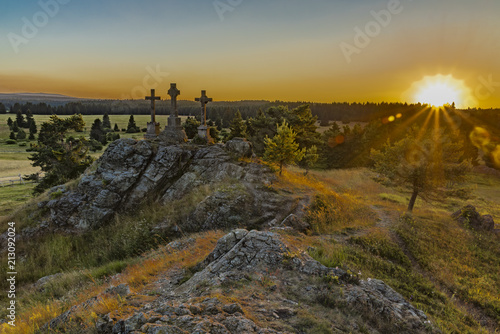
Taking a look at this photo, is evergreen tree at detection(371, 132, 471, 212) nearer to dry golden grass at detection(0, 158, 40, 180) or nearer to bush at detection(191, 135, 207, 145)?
bush at detection(191, 135, 207, 145)

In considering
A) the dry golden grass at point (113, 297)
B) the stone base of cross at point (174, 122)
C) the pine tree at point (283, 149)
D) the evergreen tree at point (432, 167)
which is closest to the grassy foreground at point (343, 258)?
the dry golden grass at point (113, 297)

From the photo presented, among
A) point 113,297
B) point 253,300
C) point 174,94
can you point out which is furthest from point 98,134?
point 253,300

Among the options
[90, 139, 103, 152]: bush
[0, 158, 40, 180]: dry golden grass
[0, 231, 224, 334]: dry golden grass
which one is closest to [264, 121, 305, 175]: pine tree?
[0, 231, 224, 334]: dry golden grass

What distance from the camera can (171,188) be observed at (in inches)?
628

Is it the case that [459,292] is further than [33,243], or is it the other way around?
[33,243]

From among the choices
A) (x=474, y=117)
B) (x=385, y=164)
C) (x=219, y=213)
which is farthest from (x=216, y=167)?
(x=474, y=117)

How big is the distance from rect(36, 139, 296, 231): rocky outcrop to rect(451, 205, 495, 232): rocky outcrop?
12234 mm

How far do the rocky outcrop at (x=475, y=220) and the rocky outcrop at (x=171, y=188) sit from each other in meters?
12.2

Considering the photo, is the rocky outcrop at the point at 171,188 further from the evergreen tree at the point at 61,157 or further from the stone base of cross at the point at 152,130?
the evergreen tree at the point at 61,157

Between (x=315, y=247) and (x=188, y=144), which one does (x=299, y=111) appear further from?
(x=315, y=247)

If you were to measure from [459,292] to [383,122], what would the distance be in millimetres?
61098

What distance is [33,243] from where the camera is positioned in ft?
44.9

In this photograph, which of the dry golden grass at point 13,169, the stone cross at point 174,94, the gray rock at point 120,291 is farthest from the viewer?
the dry golden grass at point 13,169

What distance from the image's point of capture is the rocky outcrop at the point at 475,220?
16219mm
